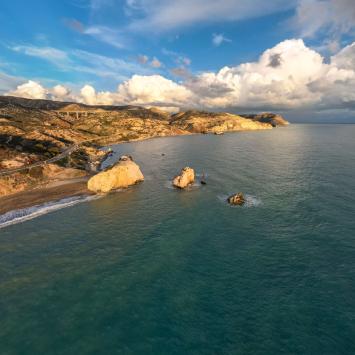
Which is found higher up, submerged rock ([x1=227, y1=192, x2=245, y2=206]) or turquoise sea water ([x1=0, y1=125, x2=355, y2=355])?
submerged rock ([x1=227, y1=192, x2=245, y2=206])

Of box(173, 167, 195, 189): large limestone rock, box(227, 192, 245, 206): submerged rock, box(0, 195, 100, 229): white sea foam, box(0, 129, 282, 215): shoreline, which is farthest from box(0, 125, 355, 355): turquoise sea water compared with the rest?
box(173, 167, 195, 189): large limestone rock

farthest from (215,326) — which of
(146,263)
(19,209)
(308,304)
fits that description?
(19,209)

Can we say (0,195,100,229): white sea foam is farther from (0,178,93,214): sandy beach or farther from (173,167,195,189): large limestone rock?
(173,167,195,189): large limestone rock

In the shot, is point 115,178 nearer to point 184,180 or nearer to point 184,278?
point 184,180

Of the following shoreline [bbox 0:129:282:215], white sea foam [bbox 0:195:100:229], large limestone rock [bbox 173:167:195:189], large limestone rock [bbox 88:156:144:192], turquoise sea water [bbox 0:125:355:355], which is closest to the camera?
turquoise sea water [bbox 0:125:355:355]

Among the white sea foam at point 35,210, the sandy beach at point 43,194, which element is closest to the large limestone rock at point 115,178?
the sandy beach at point 43,194

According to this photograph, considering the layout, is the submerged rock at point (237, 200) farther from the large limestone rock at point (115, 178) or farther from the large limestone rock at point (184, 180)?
the large limestone rock at point (115, 178)

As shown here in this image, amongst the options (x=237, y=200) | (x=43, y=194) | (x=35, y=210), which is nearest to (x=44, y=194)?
(x=43, y=194)
